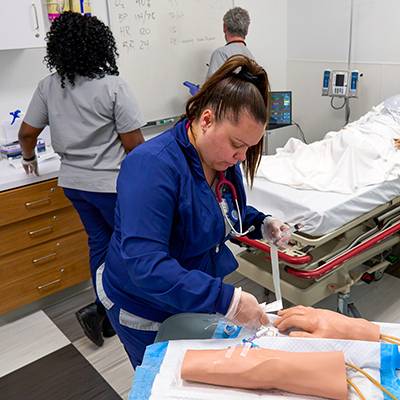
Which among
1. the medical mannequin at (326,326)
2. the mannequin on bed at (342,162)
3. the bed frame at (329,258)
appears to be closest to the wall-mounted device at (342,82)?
the mannequin on bed at (342,162)

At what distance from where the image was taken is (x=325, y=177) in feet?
7.38

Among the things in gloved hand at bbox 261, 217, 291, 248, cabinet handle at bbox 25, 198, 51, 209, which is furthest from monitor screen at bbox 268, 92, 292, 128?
gloved hand at bbox 261, 217, 291, 248

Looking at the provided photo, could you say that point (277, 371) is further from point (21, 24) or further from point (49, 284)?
point (21, 24)

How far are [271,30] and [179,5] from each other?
1076 mm

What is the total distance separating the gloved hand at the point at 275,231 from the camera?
1.42m

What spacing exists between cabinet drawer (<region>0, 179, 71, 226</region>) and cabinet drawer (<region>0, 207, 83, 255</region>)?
4cm

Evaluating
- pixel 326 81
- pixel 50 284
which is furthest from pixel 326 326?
pixel 326 81

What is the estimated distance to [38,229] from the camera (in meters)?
2.41

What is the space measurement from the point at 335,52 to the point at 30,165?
2.72 m

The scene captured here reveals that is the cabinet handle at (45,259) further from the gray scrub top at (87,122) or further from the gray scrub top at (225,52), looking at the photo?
the gray scrub top at (225,52)

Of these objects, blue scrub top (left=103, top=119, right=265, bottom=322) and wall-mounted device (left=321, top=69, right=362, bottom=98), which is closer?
blue scrub top (left=103, top=119, right=265, bottom=322)

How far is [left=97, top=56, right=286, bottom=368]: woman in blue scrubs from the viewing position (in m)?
1.01

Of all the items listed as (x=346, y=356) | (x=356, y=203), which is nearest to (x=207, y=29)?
(x=356, y=203)

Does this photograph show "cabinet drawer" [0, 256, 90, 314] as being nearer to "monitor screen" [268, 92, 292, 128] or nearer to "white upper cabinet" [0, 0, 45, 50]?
"white upper cabinet" [0, 0, 45, 50]
